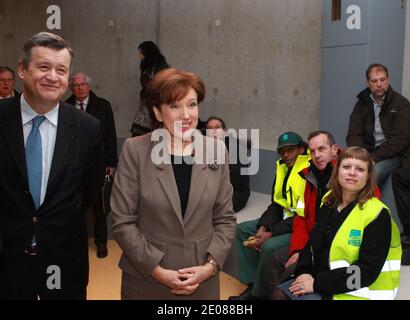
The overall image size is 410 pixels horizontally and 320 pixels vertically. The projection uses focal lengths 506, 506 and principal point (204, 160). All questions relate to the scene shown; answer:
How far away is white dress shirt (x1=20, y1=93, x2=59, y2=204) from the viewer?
6.01 ft

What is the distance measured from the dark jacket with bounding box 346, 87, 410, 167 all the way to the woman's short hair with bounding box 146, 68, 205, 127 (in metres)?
2.44

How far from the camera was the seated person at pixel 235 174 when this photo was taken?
15.1ft

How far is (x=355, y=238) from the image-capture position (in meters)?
2.38

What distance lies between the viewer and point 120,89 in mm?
6766

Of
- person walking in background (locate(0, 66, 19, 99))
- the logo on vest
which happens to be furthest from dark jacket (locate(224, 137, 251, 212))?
the logo on vest

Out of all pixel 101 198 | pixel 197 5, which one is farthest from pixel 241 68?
pixel 101 198

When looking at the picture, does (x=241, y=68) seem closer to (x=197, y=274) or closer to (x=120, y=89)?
(x=120, y=89)

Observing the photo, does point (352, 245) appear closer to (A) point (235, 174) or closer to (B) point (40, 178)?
(B) point (40, 178)

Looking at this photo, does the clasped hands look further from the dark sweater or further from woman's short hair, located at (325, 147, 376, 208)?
woman's short hair, located at (325, 147, 376, 208)

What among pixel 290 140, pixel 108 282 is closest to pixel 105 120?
pixel 108 282

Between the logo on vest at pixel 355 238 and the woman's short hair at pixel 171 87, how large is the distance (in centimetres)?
102

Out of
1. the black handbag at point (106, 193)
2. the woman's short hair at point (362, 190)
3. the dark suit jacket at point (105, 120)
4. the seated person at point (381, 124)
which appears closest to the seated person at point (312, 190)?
the woman's short hair at point (362, 190)

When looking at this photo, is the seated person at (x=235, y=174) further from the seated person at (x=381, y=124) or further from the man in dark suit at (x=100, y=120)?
the seated person at (x=381, y=124)
